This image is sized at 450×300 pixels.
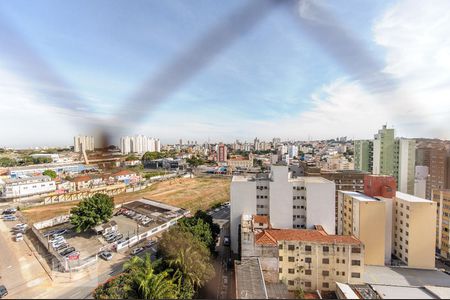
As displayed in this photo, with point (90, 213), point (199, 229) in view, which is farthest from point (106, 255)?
point (199, 229)

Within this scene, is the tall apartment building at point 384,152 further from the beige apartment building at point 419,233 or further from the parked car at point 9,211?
the parked car at point 9,211

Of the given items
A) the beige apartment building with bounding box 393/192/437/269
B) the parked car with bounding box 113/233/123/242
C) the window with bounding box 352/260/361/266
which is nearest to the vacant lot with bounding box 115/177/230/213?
the parked car with bounding box 113/233/123/242

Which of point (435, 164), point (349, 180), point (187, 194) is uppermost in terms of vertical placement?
point (435, 164)

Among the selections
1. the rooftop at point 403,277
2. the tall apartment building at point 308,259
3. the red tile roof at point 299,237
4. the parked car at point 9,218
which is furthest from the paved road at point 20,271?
the rooftop at point 403,277

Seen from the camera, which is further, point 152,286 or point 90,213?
point 90,213

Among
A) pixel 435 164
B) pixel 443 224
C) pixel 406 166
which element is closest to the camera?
pixel 443 224

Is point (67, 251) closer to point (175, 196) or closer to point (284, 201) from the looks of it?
point (284, 201)
